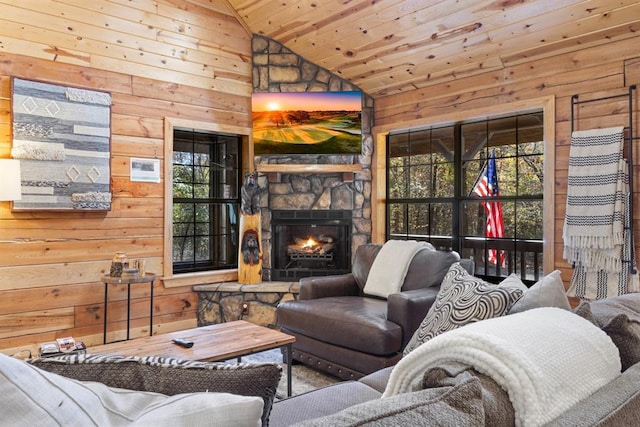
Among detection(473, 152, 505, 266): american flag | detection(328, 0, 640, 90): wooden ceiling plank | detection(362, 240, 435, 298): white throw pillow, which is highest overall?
detection(328, 0, 640, 90): wooden ceiling plank

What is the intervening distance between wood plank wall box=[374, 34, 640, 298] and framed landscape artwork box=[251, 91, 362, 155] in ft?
2.65

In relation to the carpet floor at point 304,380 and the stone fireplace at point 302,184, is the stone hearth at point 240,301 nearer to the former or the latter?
the stone fireplace at point 302,184

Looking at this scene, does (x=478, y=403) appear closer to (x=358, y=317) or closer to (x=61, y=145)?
(x=358, y=317)

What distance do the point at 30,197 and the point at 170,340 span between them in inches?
73.5

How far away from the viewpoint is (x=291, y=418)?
1.48 m

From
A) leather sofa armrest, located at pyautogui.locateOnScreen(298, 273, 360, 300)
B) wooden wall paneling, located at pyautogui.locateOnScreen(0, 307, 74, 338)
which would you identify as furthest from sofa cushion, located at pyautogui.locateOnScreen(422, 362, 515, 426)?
wooden wall paneling, located at pyautogui.locateOnScreen(0, 307, 74, 338)

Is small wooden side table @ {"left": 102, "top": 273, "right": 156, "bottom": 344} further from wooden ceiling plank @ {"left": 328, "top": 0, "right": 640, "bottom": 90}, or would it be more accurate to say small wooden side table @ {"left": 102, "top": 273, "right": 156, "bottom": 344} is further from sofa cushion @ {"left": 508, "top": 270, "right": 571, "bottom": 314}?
sofa cushion @ {"left": 508, "top": 270, "right": 571, "bottom": 314}

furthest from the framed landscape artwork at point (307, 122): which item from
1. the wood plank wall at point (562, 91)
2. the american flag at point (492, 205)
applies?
the american flag at point (492, 205)

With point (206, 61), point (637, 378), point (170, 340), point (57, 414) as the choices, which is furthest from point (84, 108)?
point (637, 378)

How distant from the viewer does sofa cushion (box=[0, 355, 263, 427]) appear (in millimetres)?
672

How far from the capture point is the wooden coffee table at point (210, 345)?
2420 millimetres

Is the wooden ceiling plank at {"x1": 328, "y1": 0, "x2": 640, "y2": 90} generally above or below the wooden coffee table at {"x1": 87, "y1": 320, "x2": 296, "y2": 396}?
above

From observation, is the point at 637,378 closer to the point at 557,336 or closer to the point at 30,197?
the point at 557,336

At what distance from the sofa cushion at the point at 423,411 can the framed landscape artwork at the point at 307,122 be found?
4.18 metres
